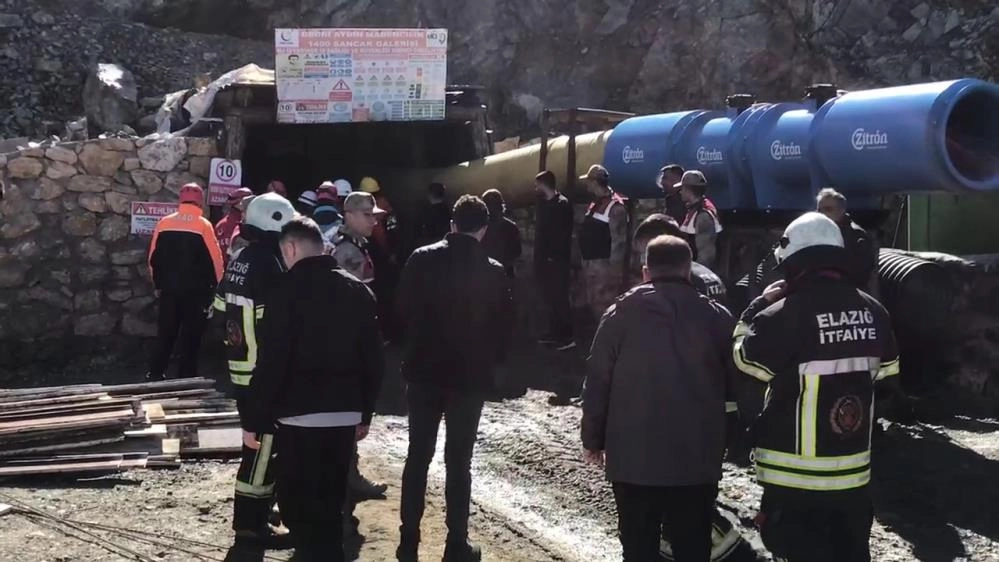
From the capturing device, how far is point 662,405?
3.96 m

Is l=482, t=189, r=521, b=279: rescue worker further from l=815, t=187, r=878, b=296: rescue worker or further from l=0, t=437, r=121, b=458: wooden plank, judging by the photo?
l=0, t=437, r=121, b=458: wooden plank

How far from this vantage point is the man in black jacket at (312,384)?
4297mm

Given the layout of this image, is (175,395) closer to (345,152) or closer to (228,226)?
(228,226)

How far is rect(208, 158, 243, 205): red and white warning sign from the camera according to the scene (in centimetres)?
1127

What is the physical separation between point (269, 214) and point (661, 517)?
2417mm

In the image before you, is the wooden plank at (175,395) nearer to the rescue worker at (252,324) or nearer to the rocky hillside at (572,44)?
the rescue worker at (252,324)

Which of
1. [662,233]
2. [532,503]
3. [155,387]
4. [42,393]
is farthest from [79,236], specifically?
[662,233]

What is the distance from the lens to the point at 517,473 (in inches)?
273

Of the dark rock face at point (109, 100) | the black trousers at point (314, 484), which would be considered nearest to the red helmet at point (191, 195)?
the black trousers at point (314, 484)

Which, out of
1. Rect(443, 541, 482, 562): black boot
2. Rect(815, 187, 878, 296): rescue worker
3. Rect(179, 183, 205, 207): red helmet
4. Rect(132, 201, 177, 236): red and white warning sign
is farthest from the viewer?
Rect(132, 201, 177, 236): red and white warning sign

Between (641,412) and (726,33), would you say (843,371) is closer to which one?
(641,412)

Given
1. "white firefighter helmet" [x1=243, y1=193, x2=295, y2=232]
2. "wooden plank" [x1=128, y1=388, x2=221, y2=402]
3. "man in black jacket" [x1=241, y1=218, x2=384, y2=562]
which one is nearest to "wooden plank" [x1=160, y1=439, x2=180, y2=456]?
"wooden plank" [x1=128, y1=388, x2=221, y2=402]

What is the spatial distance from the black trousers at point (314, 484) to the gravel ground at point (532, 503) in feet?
2.89

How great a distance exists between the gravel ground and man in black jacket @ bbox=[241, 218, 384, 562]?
0.96 metres
